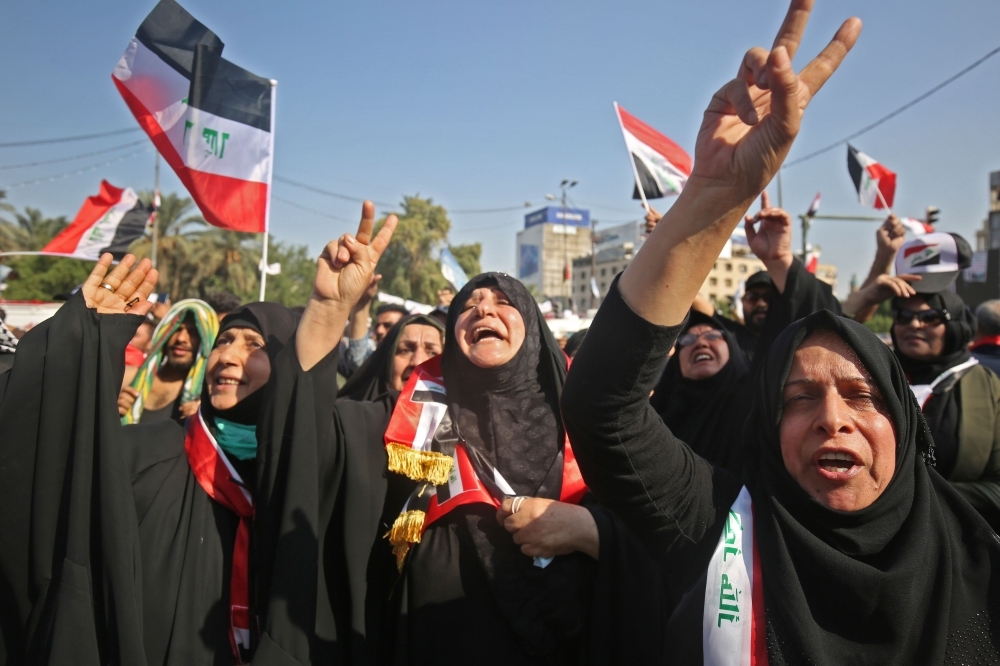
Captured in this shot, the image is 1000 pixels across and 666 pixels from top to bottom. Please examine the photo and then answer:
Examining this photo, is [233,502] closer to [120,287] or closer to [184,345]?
[120,287]

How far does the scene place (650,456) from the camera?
1473mm

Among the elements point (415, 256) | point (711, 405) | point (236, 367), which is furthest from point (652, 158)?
point (415, 256)

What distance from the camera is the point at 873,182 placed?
20.7 ft

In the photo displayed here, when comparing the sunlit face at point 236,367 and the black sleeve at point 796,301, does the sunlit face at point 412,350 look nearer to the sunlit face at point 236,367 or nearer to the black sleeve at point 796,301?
the sunlit face at point 236,367

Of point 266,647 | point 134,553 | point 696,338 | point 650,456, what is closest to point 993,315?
point 696,338

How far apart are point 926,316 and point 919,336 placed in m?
0.10

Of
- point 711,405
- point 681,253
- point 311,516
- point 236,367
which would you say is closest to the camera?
point 681,253

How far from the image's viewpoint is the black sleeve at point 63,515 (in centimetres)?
197

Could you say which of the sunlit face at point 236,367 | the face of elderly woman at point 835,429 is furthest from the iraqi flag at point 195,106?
the face of elderly woman at point 835,429

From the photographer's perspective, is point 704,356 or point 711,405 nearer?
point 711,405

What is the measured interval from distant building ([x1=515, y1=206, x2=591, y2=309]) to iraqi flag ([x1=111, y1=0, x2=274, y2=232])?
84.2m

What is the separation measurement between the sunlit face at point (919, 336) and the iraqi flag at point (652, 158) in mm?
2144

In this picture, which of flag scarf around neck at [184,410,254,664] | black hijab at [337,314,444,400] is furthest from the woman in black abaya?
black hijab at [337,314,444,400]

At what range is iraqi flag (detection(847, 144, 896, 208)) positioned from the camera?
6.30 meters
